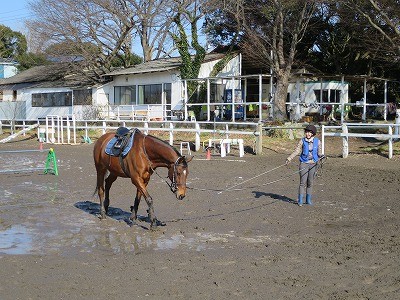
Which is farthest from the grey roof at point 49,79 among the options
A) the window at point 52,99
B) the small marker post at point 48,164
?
the small marker post at point 48,164

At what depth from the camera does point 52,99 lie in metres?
45.3

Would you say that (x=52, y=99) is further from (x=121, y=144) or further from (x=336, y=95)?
(x=121, y=144)

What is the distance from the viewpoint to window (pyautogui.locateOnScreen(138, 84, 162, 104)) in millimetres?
38625

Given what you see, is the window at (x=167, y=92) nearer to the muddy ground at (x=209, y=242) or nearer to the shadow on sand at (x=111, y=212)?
the muddy ground at (x=209, y=242)

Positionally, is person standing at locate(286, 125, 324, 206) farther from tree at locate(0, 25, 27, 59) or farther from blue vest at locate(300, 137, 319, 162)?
tree at locate(0, 25, 27, 59)

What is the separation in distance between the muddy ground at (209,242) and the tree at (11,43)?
6151cm

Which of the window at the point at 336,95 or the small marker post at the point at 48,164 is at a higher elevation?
the window at the point at 336,95

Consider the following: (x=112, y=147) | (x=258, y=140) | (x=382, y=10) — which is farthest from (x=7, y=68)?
(x=112, y=147)

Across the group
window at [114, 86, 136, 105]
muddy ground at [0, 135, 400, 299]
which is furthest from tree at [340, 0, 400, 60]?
window at [114, 86, 136, 105]

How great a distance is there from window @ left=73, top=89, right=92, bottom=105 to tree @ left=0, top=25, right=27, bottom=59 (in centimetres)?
3147

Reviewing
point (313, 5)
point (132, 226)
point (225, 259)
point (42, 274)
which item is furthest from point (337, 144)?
point (42, 274)

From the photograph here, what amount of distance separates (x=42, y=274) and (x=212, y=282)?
215cm

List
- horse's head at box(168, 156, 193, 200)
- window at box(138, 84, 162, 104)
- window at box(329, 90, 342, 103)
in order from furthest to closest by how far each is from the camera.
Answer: window at box(138, 84, 162, 104) → window at box(329, 90, 342, 103) → horse's head at box(168, 156, 193, 200)

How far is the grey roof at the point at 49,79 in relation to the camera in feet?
146
